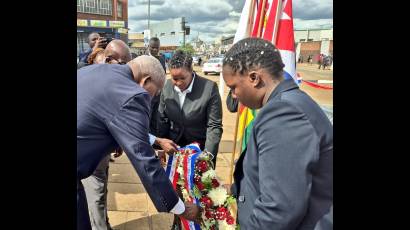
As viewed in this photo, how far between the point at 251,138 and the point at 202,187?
1079mm

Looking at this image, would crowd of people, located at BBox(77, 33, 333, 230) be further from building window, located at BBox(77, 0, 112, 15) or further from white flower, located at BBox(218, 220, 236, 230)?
building window, located at BBox(77, 0, 112, 15)

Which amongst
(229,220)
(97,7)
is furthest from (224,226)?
(97,7)

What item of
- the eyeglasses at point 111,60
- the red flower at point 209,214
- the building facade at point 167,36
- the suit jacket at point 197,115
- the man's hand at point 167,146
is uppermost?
the building facade at point 167,36

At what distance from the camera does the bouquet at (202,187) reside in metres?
2.28

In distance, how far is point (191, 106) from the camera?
3023 millimetres

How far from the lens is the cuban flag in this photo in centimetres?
320

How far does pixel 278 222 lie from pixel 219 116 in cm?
174

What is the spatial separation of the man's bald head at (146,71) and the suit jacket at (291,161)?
3.05ft

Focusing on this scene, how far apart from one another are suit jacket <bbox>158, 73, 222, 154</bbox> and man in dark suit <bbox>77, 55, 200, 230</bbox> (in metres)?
1.04

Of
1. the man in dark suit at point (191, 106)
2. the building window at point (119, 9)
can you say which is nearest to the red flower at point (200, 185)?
the man in dark suit at point (191, 106)

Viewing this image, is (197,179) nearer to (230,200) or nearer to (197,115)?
(230,200)

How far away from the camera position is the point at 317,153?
132 centimetres

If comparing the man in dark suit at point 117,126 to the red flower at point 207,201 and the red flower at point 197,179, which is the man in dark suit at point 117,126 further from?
the red flower at point 197,179
